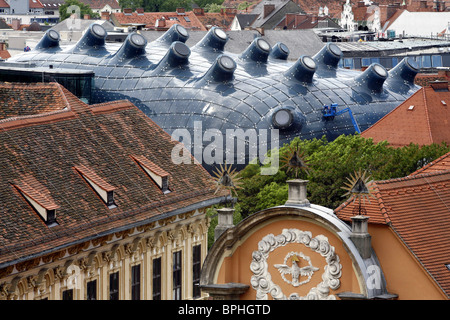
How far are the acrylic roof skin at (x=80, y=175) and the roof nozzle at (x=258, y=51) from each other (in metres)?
55.4

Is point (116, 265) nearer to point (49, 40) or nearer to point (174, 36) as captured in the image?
point (49, 40)

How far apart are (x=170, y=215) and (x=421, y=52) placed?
112 m

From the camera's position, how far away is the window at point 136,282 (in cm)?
7310

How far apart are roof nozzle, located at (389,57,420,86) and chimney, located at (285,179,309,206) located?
284ft

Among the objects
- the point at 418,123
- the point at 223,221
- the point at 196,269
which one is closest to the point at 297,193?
the point at 223,221

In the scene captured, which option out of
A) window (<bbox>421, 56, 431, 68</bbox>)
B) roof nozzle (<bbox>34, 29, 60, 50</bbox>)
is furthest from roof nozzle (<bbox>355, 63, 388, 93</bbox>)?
window (<bbox>421, 56, 431, 68</bbox>)

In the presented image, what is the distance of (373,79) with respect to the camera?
13625 centimetres

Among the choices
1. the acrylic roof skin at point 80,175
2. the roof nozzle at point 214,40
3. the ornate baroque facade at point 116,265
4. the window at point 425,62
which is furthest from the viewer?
the window at point 425,62

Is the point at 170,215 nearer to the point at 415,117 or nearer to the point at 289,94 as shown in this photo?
the point at 415,117

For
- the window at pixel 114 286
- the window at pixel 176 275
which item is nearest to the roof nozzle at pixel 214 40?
the window at pixel 176 275

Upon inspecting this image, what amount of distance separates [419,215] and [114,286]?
2068cm

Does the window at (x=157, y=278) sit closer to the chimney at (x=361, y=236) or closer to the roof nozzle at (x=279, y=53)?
the chimney at (x=361, y=236)

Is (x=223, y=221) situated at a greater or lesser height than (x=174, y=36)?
lesser

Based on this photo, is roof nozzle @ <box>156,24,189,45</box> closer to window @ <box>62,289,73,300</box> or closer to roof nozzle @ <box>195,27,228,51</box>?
roof nozzle @ <box>195,27,228,51</box>
